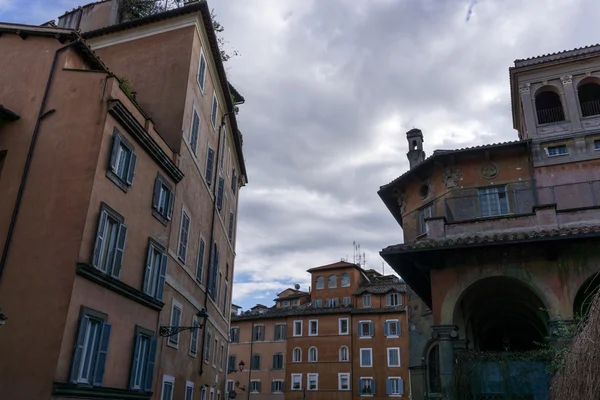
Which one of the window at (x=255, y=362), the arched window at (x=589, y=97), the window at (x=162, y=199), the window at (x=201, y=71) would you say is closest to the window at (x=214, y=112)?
the window at (x=201, y=71)

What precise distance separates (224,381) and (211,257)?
910 cm

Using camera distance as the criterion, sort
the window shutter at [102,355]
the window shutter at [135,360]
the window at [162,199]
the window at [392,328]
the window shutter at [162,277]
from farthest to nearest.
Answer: the window at [392,328]
the window at [162,199]
the window shutter at [162,277]
the window shutter at [135,360]
the window shutter at [102,355]

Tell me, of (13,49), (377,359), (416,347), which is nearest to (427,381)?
(416,347)

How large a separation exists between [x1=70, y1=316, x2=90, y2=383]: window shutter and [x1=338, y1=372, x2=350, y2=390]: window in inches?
1662

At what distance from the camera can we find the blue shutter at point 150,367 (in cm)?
1442

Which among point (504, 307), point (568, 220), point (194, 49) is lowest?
point (504, 307)

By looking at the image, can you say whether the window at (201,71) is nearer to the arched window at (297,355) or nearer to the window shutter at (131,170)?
the window shutter at (131,170)

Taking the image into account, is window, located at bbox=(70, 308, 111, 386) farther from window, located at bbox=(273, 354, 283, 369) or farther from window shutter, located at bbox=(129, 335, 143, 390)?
window, located at bbox=(273, 354, 283, 369)

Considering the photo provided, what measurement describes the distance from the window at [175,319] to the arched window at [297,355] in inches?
1467

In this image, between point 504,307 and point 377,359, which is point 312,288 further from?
point 504,307

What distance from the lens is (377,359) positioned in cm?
4972

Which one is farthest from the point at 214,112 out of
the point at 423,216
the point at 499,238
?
the point at 499,238

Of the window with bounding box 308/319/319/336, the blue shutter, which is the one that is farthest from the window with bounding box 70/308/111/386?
the window with bounding box 308/319/319/336

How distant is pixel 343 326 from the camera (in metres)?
52.2
